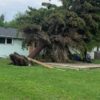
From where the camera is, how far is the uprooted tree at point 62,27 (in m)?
35.4

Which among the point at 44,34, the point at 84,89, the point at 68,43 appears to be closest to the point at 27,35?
the point at 44,34

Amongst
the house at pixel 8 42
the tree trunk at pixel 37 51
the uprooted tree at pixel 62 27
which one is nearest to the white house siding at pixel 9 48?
the house at pixel 8 42

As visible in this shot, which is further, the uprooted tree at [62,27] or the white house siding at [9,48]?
the white house siding at [9,48]

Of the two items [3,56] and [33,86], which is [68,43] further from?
[33,86]

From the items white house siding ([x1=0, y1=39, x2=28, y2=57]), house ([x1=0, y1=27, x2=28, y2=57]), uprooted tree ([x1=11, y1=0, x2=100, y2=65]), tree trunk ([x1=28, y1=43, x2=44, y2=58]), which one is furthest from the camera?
white house siding ([x1=0, y1=39, x2=28, y2=57])

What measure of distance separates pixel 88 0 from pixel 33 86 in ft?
80.5

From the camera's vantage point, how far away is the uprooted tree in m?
35.4

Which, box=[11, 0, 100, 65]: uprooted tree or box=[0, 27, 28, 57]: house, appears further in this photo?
box=[0, 27, 28, 57]: house

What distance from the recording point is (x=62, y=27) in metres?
36.2

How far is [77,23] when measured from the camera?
35.7 meters

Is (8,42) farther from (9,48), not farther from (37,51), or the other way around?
(37,51)

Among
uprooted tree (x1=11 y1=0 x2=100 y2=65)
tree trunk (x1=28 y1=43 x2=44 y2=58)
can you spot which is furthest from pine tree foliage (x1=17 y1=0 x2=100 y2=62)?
tree trunk (x1=28 y1=43 x2=44 y2=58)

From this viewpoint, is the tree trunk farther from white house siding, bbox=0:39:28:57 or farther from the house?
white house siding, bbox=0:39:28:57

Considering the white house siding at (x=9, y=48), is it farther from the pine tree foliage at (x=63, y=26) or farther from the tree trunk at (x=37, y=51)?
the tree trunk at (x=37, y=51)
